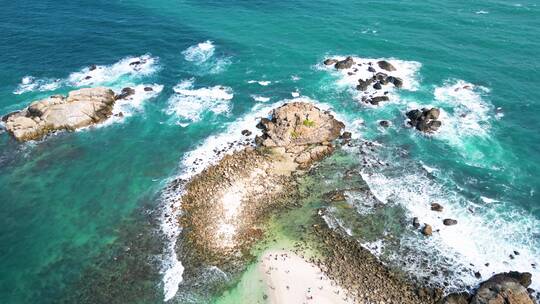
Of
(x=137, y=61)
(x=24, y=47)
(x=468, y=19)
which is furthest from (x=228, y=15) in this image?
(x=468, y=19)

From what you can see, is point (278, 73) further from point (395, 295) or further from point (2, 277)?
point (2, 277)

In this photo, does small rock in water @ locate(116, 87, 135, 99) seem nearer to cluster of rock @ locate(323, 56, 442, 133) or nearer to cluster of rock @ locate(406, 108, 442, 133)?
cluster of rock @ locate(323, 56, 442, 133)

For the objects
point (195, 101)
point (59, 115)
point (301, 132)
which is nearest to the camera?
point (301, 132)

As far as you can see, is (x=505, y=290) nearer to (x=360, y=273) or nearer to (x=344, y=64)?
(x=360, y=273)

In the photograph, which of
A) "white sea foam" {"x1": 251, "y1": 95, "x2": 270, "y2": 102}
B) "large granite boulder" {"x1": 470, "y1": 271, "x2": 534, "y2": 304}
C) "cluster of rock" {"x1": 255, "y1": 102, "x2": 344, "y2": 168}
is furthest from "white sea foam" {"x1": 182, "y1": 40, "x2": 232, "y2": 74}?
"large granite boulder" {"x1": 470, "y1": 271, "x2": 534, "y2": 304}

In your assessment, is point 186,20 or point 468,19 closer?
point 468,19

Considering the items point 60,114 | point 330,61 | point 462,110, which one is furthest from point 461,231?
point 60,114

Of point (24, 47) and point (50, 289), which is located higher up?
point (24, 47)
